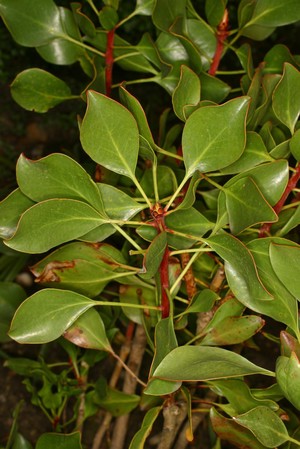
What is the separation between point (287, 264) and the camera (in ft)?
2.33

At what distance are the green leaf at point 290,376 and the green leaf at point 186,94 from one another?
1.01ft

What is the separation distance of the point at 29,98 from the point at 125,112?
1.20 ft

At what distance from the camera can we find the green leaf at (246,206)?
70cm

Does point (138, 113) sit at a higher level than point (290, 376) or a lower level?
higher

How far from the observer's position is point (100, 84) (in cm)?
89

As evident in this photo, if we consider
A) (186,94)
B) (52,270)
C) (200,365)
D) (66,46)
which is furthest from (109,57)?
(200,365)

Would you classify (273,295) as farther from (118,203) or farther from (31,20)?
(31,20)

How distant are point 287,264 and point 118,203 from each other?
211mm

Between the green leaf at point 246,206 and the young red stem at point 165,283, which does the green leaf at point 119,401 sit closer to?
the young red stem at point 165,283

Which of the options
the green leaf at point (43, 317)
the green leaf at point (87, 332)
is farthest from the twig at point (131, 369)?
the green leaf at point (43, 317)

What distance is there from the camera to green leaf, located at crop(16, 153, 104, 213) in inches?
28.6

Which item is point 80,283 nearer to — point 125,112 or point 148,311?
point 148,311

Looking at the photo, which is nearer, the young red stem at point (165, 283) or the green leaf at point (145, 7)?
the young red stem at point (165, 283)

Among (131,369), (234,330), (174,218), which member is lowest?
(131,369)
